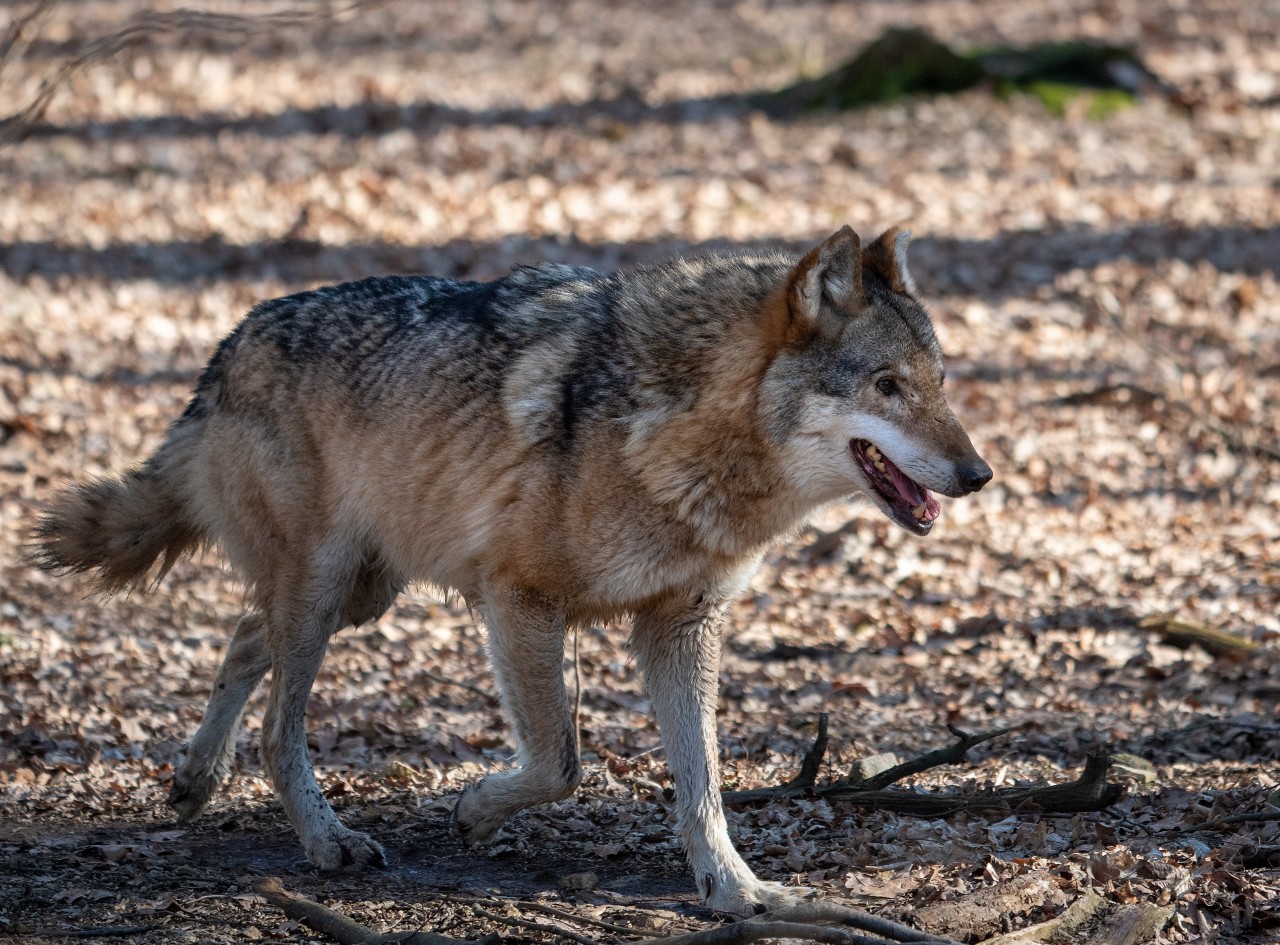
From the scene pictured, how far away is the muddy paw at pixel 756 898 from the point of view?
16.0 feet

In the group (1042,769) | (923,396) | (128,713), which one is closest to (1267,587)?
(1042,769)

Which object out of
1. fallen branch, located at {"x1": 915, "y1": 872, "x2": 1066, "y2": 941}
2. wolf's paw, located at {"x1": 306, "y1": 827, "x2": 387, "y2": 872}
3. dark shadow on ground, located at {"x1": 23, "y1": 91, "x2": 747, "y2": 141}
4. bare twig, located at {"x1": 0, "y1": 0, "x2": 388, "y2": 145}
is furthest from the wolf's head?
dark shadow on ground, located at {"x1": 23, "y1": 91, "x2": 747, "y2": 141}

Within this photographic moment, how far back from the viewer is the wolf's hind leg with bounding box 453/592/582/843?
526 cm

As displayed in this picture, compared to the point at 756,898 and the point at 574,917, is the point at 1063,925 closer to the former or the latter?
the point at 756,898

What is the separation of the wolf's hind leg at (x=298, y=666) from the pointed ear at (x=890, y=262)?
8.66 feet

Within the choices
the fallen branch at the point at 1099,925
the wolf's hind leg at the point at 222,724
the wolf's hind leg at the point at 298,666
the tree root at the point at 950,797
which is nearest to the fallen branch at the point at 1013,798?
the tree root at the point at 950,797

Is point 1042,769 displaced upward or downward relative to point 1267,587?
downward

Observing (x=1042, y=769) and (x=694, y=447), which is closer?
(x=694, y=447)

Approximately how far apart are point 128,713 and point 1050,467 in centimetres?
722

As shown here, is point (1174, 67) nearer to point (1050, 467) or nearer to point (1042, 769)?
point (1050, 467)

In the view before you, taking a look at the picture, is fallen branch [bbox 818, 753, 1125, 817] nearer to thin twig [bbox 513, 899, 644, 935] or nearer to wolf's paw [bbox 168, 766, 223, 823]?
thin twig [bbox 513, 899, 644, 935]

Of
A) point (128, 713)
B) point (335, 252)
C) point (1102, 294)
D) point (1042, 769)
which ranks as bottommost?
point (1042, 769)

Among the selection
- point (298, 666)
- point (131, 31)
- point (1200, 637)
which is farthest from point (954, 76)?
point (131, 31)

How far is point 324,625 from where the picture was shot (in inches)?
235
